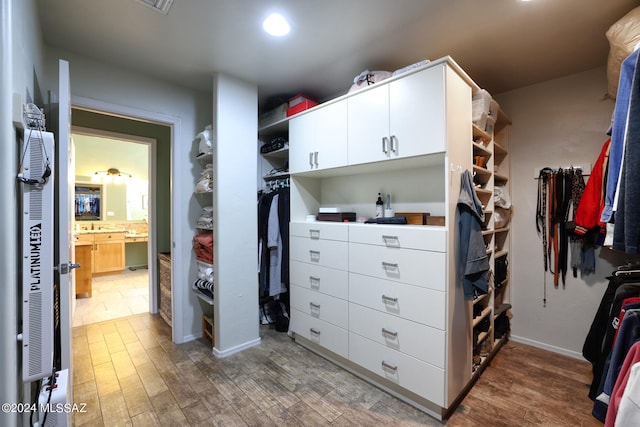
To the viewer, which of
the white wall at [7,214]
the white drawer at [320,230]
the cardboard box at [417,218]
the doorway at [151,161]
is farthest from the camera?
the doorway at [151,161]

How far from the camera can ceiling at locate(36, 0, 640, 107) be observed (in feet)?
5.36

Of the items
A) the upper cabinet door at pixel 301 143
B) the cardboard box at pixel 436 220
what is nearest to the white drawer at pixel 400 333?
the cardboard box at pixel 436 220

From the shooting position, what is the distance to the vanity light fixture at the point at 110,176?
570 cm

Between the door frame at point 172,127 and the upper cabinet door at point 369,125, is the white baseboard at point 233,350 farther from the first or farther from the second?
the upper cabinet door at point 369,125

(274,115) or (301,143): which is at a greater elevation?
(274,115)

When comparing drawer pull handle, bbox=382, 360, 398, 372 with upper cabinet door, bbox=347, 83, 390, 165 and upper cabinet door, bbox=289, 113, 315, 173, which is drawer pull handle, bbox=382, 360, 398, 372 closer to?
upper cabinet door, bbox=347, 83, 390, 165

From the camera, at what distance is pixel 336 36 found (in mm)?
1911

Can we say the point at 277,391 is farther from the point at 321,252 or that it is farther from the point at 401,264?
the point at 401,264

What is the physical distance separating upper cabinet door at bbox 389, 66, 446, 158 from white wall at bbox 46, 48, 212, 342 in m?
1.97

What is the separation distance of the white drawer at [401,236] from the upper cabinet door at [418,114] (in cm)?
49

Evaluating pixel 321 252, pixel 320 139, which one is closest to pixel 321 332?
pixel 321 252

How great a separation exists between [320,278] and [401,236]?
2.88ft

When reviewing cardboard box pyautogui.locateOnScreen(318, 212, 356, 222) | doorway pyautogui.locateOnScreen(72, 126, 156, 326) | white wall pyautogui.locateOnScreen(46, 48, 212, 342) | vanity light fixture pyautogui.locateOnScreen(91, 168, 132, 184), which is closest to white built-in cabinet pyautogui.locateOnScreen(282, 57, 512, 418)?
cardboard box pyautogui.locateOnScreen(318, 212, 356, 222)

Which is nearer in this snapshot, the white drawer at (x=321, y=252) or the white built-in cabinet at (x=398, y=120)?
the white built-in cabinet at (x=398, y=120)
